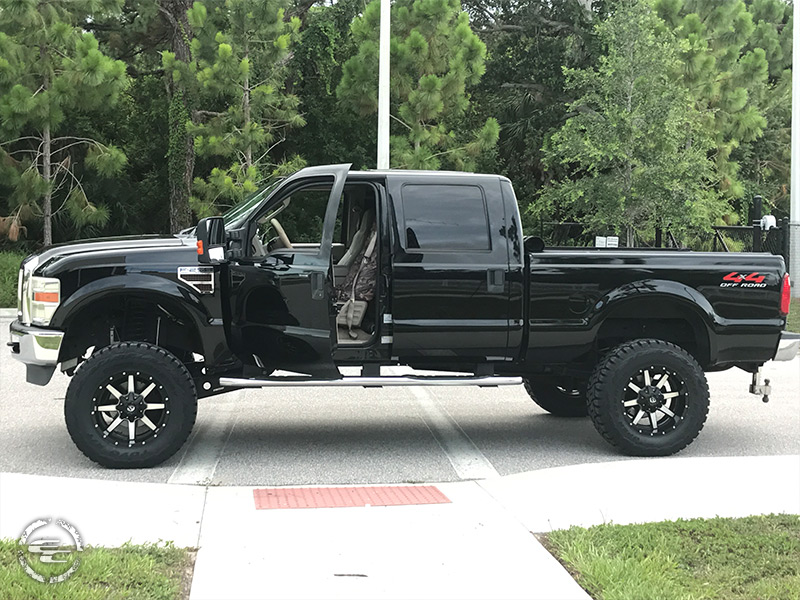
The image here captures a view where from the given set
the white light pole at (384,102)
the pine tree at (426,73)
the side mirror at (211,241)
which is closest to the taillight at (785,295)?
the side mirror at (211,241)

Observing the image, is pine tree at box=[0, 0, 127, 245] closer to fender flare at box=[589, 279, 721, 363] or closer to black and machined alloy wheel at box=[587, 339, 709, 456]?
fender flare at box=[589, 279, 721, 363]

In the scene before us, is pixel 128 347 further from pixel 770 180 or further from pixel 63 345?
pixel 770 180

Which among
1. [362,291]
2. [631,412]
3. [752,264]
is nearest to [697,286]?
[752,264]

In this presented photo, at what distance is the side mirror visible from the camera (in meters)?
7.82

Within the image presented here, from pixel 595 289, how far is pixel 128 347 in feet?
11.7

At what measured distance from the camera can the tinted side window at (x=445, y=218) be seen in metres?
8.31

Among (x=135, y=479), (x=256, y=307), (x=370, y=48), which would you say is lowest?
(x=135, y=479)

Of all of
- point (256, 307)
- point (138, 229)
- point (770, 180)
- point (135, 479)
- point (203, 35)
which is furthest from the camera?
point (770, 180)

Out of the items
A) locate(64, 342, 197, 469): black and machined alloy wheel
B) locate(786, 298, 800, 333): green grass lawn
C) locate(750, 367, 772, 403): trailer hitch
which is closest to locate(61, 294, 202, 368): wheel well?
locate(64, 342, 197, 469): black and machined alloy wheel

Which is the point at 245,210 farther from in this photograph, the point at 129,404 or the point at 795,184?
the point at 795,184

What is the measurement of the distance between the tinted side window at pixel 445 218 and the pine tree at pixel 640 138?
15.7m

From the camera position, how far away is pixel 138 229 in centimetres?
3130

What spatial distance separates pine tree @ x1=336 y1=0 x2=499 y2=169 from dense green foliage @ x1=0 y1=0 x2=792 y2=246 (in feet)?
0.17

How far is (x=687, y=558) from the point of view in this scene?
18.1ft
